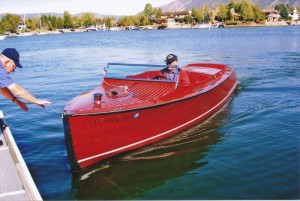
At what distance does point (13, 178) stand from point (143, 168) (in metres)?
2.70

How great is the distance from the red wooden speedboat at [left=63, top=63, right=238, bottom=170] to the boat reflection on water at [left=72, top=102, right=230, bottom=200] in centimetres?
21

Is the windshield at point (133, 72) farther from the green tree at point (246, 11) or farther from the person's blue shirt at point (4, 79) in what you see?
the green tree at point (246, 11)

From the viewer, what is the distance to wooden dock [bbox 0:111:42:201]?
4.90m

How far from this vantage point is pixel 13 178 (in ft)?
18.0

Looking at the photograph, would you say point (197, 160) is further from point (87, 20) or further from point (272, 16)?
point (87, 20)

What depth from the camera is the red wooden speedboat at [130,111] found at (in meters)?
6.71

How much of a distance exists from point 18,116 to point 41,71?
11.5 metres

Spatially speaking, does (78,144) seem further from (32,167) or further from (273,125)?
(273,125)

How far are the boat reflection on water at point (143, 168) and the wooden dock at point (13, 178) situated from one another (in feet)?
3.75

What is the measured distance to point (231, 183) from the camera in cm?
642

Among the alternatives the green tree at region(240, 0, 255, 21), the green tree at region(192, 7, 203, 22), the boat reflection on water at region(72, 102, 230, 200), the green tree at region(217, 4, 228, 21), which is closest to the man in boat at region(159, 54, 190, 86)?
the boat reflection on water at region(72, 102, 230, 200)

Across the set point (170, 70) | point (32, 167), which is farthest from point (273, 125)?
point (32, 167)

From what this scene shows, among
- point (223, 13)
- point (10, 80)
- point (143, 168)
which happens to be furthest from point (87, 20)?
point (10, 80)

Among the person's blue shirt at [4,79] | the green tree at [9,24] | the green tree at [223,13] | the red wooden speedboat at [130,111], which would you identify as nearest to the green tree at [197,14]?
the green tree at [223,13]
